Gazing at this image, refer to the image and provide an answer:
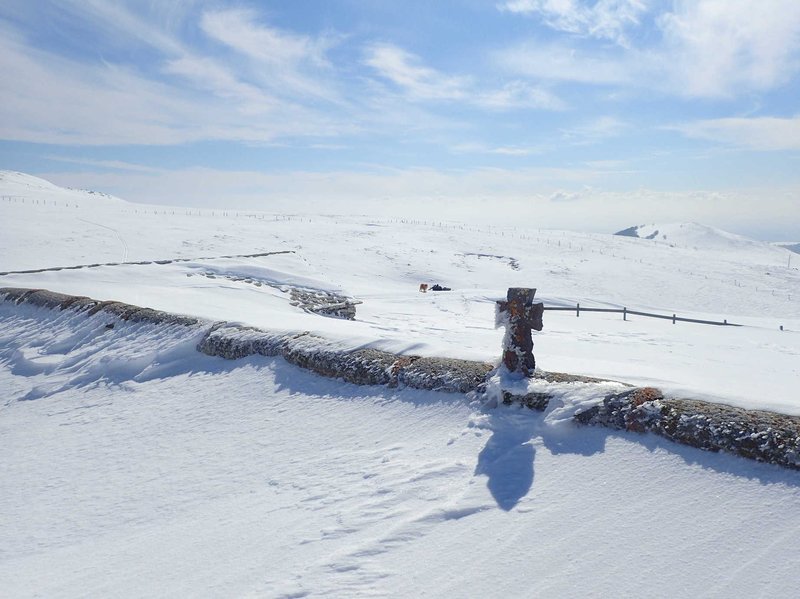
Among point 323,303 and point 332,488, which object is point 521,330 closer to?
point 332,488

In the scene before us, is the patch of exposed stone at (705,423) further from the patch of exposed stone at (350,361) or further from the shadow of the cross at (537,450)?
the patch of exposed stone at (350,361)

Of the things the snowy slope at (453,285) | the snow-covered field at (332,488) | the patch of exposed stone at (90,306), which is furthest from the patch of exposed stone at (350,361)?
the patch of exposed stone at (90,306)

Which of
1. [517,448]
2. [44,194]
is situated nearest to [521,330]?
[517,448]

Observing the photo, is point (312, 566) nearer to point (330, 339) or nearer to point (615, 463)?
point (615, 463)

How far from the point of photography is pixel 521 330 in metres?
5.18

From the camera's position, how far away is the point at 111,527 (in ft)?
15.5

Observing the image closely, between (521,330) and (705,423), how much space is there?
178cm

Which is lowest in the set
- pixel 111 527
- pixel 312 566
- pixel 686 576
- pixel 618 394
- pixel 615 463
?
pixel 111 527

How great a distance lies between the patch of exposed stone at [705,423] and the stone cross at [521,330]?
894 mm

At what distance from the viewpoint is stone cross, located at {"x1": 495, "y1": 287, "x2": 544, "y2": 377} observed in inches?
204

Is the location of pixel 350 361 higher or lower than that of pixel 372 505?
higher

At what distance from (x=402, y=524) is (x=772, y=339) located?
70.5 ft

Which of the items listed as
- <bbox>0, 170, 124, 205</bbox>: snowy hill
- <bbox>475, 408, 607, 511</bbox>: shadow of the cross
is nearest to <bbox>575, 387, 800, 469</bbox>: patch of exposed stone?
<bbox>475, 408, 607, 511</bbox>: shadow of the cross

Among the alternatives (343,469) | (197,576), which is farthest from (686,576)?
(197,576)
